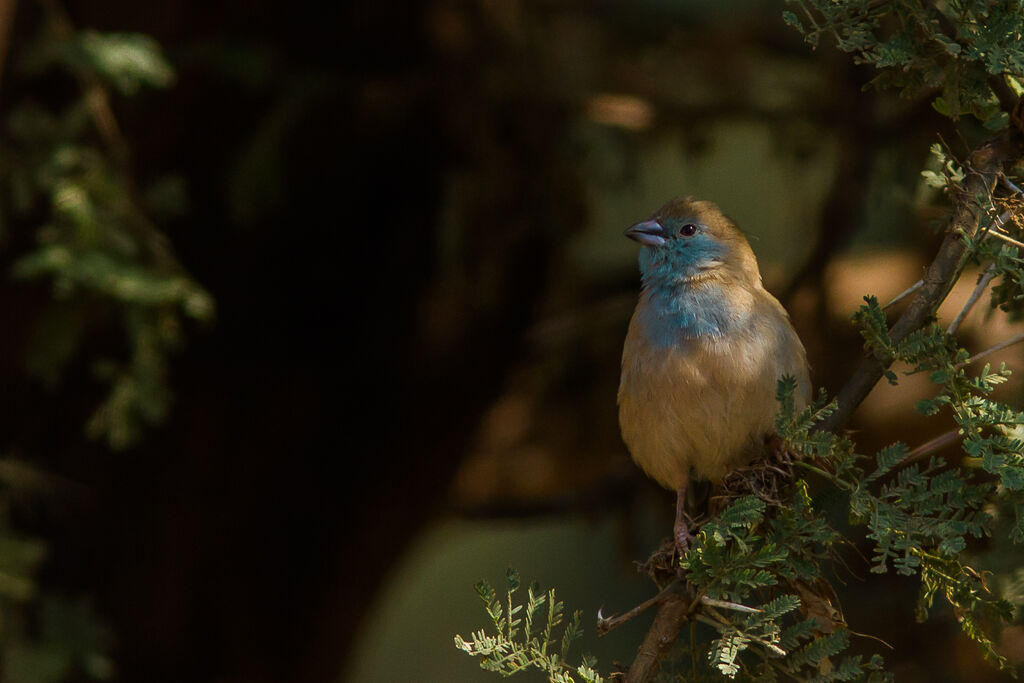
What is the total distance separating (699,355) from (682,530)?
0.43 metres

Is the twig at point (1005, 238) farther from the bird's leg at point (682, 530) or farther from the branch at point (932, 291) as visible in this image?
the bird's leg at point (682, 530)

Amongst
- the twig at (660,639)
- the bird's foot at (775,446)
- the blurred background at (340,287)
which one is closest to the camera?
the twig at (660,639)

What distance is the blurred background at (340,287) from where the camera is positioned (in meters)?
4.01

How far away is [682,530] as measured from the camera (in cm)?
266

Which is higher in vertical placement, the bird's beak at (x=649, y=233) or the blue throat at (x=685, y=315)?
the bird's beak at (x=649, y=233)

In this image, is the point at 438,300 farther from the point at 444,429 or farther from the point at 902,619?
the point at 902,619

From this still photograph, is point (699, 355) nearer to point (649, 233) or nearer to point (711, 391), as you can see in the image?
point (711, 391)

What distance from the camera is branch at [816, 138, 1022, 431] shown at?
→ 6.63 ft

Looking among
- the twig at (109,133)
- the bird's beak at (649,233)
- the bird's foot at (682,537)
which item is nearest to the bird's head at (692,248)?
the bird's beak at (649,233)

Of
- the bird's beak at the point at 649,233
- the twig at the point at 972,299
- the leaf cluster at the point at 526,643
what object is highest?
the twig at the point at 972,299

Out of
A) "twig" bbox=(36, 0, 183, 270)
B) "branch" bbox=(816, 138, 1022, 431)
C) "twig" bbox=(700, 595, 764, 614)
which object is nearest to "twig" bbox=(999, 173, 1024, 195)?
"branch" bbox=(816, 138, 1022, 431)

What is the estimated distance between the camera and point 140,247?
155 inches

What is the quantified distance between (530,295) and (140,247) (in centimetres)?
180

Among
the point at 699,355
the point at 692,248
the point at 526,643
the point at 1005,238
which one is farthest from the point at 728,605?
the point at 692,248
